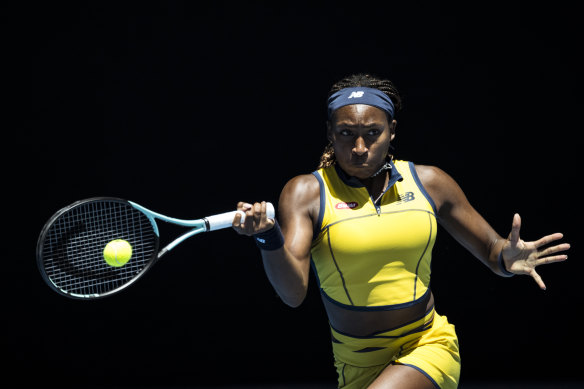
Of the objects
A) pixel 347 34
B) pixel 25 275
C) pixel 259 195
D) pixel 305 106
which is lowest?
pixel 25 275

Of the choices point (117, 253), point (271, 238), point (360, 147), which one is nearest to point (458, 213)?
point (360, 147)

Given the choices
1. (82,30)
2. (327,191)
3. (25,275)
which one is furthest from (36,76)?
(327,191)

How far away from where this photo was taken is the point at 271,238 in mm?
2525

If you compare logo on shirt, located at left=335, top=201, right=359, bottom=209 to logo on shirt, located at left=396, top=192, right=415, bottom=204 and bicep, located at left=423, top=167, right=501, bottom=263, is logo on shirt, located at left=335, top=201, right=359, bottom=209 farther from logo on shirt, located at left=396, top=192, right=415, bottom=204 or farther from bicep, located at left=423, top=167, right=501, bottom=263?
bicep, located at left=423, top=167, right=501, bottom=263

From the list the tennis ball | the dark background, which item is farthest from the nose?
the dark background

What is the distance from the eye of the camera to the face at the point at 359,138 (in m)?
2.84

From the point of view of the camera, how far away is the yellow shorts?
111 inches

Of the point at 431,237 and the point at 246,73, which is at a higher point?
the point at 246,73

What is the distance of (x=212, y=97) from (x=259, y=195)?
2.18 ft

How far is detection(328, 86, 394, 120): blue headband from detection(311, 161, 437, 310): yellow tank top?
24 cm

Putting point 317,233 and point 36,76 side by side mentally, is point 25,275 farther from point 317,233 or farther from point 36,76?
point 317,233

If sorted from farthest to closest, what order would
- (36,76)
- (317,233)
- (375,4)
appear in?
(375,4)
(36,76)
(317,233)

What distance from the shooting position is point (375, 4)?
500 centimetres

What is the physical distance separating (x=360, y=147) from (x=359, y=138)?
36mm
